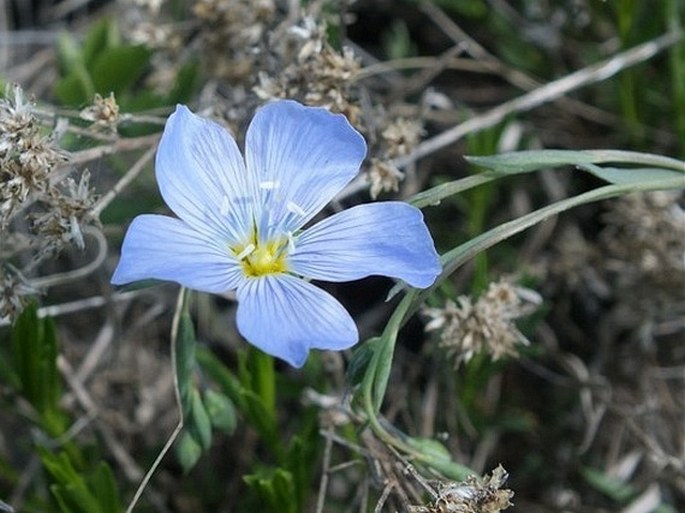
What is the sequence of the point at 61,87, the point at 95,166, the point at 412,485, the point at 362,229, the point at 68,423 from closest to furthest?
the point at 362,229
the point at 412,485
the point at 95,166
the point at 68,423
the point at 61,87

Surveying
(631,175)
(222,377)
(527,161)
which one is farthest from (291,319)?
(631,175)

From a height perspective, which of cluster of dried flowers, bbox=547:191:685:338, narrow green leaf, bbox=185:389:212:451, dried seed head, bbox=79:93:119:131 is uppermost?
dried seed head, bbox=79:93:119:131

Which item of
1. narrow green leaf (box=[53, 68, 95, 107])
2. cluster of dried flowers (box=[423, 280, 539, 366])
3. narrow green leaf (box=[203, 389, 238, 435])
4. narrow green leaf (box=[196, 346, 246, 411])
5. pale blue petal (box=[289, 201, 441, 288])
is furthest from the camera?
narrow green leaf (box=[53, 68, 95, 107])

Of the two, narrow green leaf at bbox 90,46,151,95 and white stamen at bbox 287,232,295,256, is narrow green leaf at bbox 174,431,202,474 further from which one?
narrow green leaf at bbox 90,46,151,95

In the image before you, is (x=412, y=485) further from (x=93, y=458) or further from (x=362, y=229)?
(x=93, y=458)

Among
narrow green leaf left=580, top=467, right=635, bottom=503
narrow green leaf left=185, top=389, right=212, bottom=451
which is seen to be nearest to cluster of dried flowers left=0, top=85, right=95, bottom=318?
narrow green leaf left=185, top=389, right=212, bottom=451

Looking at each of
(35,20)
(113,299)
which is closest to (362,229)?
(113,299)

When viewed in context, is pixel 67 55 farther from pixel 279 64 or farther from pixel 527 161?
pixel 527 161

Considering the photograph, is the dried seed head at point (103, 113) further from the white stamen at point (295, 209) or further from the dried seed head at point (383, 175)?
the dried seed head at point (383, 175)
